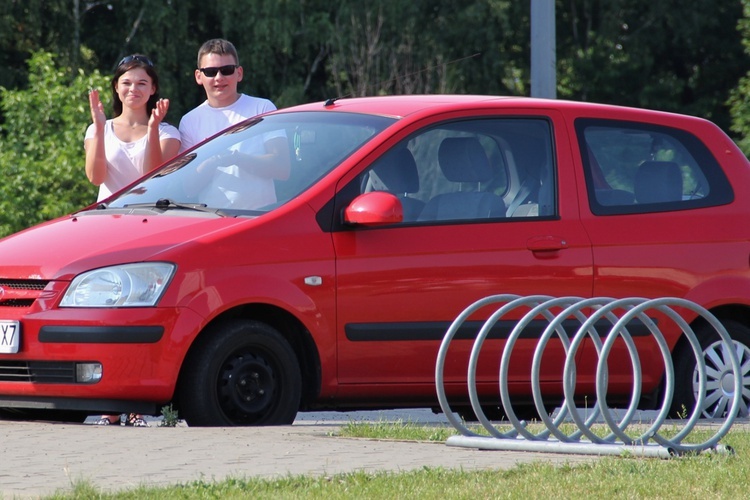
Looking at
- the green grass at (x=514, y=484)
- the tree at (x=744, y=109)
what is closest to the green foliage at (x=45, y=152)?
the tree at (x=744, y=109)

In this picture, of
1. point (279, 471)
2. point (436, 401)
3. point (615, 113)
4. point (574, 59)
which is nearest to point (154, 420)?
point (436, 401)

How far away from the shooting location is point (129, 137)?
8.62 meters

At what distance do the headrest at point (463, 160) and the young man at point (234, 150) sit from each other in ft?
2.60

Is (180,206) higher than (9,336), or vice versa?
(180,206)

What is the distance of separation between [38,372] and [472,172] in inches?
92.8

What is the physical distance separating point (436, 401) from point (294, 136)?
1.52m

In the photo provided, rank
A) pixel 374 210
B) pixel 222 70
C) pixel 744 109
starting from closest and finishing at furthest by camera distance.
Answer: pixel 374 210
pixel 222 70
pixel 744 109

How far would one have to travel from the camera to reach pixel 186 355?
21.8 ft

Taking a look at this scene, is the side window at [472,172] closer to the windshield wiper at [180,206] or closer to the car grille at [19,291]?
the windshield wiper at [180,206]

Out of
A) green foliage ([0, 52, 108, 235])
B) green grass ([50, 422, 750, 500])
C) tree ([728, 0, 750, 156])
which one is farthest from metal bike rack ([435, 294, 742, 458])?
tree ([728, 0, 750, 156])

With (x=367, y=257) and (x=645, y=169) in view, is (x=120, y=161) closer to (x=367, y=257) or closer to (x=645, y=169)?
(x=367, y=257)

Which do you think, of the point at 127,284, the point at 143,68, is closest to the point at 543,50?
the point at 143,68

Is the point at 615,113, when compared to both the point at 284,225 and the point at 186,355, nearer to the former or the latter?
the point at 284,225

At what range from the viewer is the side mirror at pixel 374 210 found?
679cm
